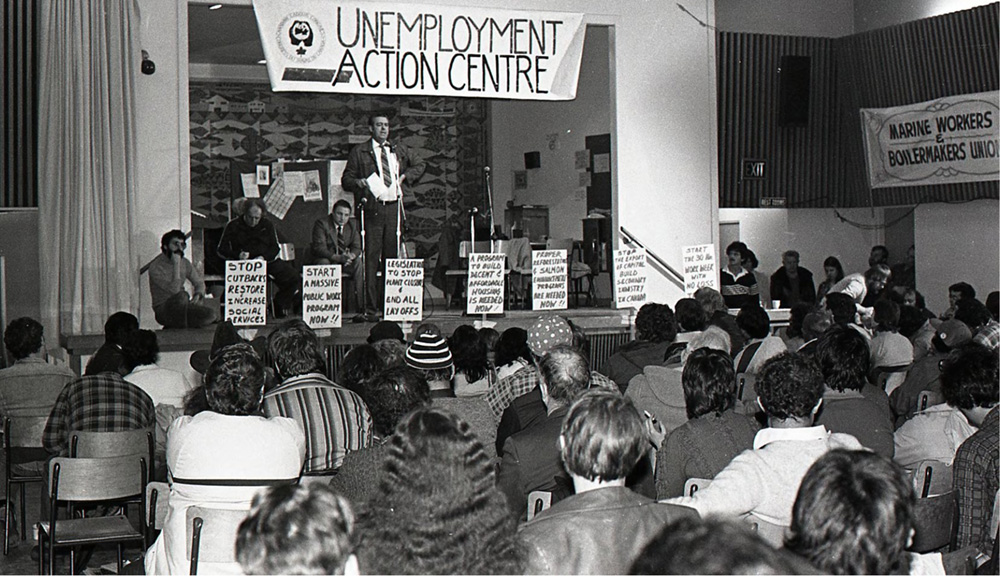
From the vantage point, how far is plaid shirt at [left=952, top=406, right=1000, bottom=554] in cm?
345

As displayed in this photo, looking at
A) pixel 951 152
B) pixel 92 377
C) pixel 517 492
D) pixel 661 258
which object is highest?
pixel 951 152

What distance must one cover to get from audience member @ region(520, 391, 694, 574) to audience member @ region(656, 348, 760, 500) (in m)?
1.12

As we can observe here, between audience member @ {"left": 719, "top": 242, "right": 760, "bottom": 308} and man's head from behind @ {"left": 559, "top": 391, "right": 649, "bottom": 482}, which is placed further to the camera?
audience member @ {"left": 719, "top": 242, "right": 760, "bottom": 308}

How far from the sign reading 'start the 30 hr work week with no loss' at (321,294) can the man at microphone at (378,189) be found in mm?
1202

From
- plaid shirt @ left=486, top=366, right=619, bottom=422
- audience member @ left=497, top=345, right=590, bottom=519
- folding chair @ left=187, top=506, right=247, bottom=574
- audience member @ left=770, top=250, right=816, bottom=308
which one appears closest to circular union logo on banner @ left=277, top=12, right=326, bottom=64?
plaid shirt @ left=486, top=366, right=619, bottom=422

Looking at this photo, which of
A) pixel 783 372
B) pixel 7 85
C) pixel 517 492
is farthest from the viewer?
pixel 7 85

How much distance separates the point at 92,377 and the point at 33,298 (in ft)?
16.1

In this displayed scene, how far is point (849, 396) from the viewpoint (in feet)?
13.8

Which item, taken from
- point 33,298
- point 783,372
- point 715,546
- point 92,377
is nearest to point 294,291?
point 33,298

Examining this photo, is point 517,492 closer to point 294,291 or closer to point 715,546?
point 715,546

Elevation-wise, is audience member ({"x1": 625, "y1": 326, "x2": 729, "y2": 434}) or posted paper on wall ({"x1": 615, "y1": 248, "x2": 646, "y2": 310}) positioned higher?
posted paper on wall ({"x1": 615, "y1": 248, "x2": 646, "y2": 310})

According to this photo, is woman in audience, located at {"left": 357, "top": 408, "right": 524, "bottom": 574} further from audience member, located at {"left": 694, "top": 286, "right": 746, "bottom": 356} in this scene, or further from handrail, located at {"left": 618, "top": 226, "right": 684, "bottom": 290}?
handrail, located at {"left": 618, "top": 226, "right": 684, "bottom": 290}

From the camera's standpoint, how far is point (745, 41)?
13.4m

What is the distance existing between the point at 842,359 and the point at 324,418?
187 cm
